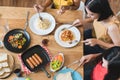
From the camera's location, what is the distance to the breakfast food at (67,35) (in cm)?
186

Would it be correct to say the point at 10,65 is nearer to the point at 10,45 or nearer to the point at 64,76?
the point at 10,45

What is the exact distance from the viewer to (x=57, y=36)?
1.87 m

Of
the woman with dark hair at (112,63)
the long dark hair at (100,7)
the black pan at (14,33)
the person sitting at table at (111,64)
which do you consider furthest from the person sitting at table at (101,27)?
the black pan at (14,33)

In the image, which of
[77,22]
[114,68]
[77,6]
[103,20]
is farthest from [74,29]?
[114,68]

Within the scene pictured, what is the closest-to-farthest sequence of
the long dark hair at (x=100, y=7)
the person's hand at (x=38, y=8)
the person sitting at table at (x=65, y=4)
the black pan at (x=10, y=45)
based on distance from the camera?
1. the long dark hair at (x=100, y=7)
2. the black pan at (x=10, y=45)
3. the person's hand at (x=38, y=8)
4. the person sitting at table at (x=65, y=4)

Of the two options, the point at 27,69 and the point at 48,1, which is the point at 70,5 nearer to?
the point at 48,1

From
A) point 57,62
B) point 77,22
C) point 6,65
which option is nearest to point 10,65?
point 6,65

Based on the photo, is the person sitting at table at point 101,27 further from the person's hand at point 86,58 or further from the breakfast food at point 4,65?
the breakfast food at point 4,65

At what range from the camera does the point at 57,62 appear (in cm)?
177

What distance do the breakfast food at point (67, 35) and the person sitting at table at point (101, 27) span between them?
93 mm

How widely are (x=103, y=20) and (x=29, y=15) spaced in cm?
55

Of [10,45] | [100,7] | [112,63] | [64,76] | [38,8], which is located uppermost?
[100,7]

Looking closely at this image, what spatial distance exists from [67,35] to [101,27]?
0.91ft

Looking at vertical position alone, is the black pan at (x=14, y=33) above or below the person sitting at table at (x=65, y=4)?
Answer: below
